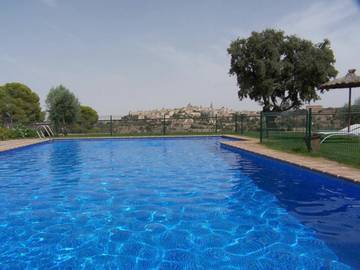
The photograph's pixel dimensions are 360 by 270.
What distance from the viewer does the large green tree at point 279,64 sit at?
19859mm

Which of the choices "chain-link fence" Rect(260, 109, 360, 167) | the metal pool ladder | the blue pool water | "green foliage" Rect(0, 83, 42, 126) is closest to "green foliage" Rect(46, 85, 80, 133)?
the metal pool ladder

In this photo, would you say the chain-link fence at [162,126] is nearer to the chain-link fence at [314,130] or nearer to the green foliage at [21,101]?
the chain-link fence at [314,130]

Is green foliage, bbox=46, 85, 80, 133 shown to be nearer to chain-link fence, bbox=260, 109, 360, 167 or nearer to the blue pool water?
chain-link fence, bbox=260, 109, 360, 167

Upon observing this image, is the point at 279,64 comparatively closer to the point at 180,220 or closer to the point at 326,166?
the point at 326,166

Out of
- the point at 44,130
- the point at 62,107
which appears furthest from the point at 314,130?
the point at 62,107

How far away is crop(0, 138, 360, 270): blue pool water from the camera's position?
2.96m

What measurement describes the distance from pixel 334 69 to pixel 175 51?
35.1 ft

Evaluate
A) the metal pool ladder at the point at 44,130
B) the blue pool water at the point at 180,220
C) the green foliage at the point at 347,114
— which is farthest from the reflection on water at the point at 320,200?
the metal pool ladder at the point at 44,130

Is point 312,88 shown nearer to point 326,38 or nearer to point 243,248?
point 326,38

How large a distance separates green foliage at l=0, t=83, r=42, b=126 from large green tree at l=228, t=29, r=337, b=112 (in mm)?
23561

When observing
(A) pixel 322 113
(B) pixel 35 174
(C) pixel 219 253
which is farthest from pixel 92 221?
(A) pixel 322 113

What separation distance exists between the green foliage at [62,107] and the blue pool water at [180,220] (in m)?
15.4

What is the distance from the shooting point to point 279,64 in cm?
2005

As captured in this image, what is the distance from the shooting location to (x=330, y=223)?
152 inches
